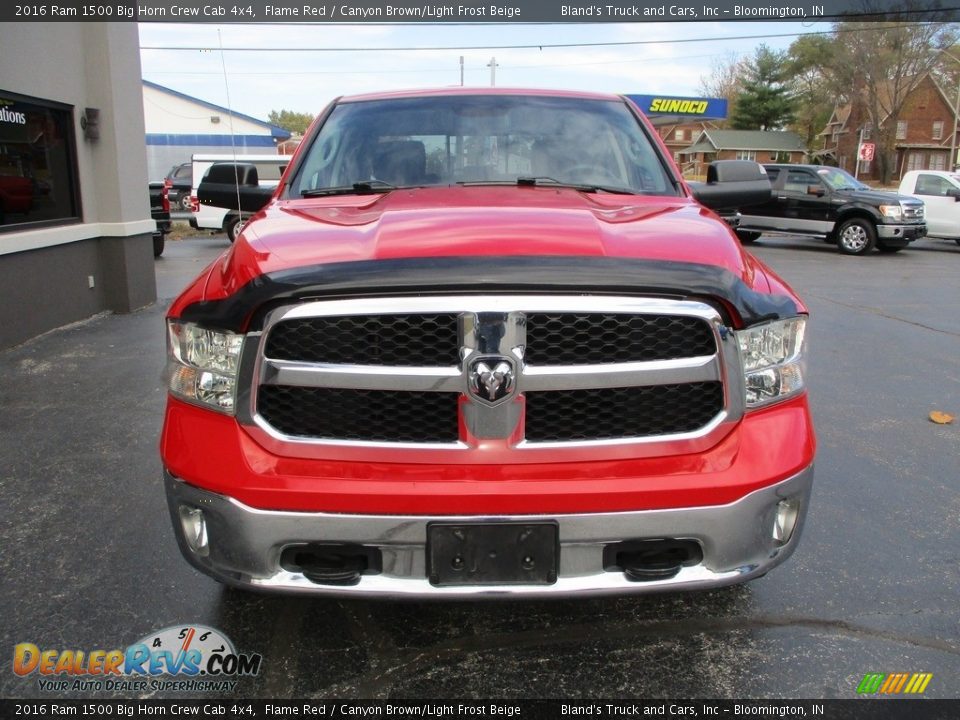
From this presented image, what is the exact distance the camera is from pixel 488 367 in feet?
6.39

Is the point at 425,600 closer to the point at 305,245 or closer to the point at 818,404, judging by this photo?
the point at 305,245

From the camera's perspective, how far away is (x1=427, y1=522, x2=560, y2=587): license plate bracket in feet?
6.34

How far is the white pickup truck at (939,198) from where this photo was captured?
16.9 meters

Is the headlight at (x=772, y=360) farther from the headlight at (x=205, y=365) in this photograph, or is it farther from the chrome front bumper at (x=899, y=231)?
the chrome front bumper at (x=899, y=231)

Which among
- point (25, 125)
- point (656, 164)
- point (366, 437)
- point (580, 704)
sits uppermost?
point (25, 125)

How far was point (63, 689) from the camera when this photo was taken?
2.27m

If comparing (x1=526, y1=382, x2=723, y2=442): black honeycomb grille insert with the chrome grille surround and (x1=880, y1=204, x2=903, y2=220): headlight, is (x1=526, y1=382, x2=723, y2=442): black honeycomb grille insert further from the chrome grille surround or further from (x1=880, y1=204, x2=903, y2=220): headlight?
(x1=880, y1=204, x2=903, y2=220): headlight

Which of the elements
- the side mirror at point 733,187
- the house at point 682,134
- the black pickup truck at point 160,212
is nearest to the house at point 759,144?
the house at point 682,134

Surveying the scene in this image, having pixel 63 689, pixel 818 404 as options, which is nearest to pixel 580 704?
pixel 63 689

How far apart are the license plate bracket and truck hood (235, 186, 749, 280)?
708mm

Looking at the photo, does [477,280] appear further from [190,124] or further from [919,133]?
[919,133]

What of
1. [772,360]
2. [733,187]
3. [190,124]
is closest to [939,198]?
[733,187]

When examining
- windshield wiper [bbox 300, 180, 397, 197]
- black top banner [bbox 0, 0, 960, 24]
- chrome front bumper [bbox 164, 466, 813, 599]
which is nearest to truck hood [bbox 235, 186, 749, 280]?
windshield wiper [bbox 300, 180, 397, 197]

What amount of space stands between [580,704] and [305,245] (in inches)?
60.7
